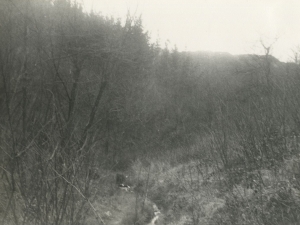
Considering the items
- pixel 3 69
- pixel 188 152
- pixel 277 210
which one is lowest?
pixel 188 152

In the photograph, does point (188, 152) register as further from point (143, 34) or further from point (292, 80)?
point (143, 34)

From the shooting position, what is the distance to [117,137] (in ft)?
59.8

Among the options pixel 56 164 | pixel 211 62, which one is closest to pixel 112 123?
pixel 56 164

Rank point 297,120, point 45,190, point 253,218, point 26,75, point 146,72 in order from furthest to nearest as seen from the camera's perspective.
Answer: point 146,72, point 26,75, point 297,120, point 253,218, point 45,190

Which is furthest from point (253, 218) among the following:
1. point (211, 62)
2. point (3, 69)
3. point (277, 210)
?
point (211, 62)

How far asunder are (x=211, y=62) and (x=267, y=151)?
105 feet

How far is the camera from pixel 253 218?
212 inches

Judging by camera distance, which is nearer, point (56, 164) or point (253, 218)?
point (56, 164)

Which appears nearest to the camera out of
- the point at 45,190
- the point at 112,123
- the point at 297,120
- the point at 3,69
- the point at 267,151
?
the point at 45,190

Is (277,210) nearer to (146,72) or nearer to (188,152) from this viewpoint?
(188,152)

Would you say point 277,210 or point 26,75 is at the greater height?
point 26,75

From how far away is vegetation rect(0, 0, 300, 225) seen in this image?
4.05m

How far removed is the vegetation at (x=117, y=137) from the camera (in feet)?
13.3

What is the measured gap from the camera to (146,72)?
71.4ft
